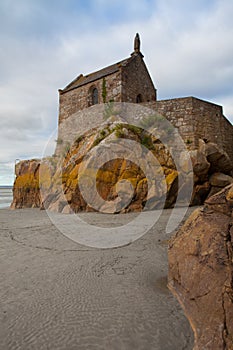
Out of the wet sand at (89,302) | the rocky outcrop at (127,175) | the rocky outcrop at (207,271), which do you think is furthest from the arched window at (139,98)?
the rocky outcrop at (207,271)

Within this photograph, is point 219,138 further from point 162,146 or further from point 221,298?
point 221,298

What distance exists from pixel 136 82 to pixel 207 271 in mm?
17328

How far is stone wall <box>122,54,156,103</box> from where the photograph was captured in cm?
1622

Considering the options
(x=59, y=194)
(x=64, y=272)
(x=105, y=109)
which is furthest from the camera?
(x=105, y=109)

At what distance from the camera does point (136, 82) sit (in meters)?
17.3

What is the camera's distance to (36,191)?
45.7 ft

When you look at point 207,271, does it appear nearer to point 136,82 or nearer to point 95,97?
point 136,82

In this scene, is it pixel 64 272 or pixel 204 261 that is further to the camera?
pixel 64 272

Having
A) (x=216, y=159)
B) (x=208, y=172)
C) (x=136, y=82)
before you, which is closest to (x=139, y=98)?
(x=136, y=82)

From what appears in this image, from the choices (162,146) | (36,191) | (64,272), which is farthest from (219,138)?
(64,272)

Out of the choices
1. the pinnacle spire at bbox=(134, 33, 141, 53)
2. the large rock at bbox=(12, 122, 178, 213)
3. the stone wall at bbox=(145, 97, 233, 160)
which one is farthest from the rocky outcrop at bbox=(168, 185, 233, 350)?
the pinnacle spire at bbox=(134, 33, 141, 53)

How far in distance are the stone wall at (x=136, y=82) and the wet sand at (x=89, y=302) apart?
542 inches

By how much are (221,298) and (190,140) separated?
1156 centimetres

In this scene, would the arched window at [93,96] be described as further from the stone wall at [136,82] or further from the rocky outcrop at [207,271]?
the rocky outcrop at [207,271]
